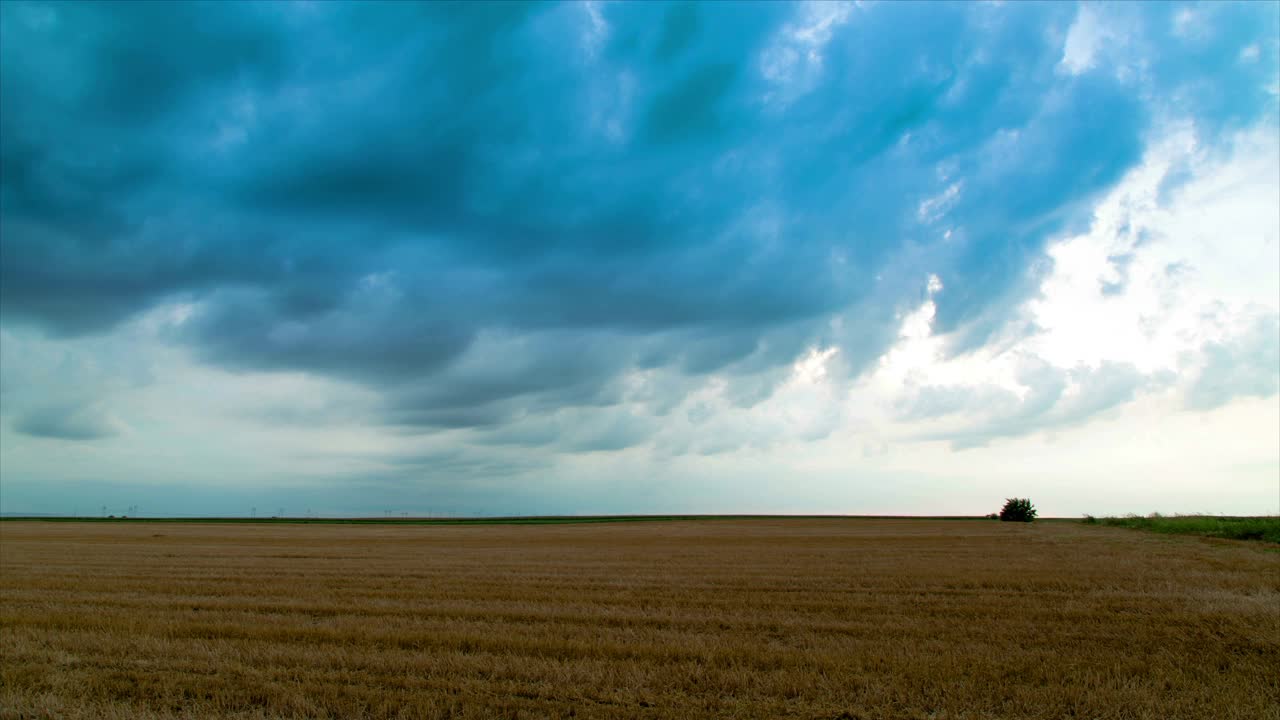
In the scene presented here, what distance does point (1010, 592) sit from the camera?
663 inches

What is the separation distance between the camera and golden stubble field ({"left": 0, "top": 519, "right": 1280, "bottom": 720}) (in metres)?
8.65

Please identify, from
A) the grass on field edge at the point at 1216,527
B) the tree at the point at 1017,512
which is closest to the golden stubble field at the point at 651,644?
the grass on field edge at the point at 1216,527

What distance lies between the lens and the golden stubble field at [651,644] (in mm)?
8648

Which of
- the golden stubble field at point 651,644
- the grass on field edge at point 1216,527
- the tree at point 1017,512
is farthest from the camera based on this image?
the tree at point 1017,512

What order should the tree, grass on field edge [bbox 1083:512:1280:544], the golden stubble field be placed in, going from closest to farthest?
the golden stubble field, grass on field edge [bbox 1083:512:1280:544], the tree

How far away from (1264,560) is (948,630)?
1963cm

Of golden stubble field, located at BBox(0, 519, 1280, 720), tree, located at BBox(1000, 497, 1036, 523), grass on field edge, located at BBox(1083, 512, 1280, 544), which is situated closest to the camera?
golden stubble field, located at BBox(0, 519, 1280, 720)

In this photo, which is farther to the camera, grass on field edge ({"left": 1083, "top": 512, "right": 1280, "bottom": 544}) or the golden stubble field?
grass on field edge ({"left": 1083, "top": 512, "right": 1280, "bottom": 544})

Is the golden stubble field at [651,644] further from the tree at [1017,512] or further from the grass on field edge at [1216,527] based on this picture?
the tree at [1017,512]

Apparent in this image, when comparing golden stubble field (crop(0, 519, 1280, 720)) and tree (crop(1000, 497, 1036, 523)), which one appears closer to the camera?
golden stubble field (crop(0, 519, 1280, 720))

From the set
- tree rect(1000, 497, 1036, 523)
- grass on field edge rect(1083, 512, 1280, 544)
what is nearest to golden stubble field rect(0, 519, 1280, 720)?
grass on field edge rect(1083, 512, 1280, 544)

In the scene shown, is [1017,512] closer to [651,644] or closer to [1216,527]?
[1216,527]

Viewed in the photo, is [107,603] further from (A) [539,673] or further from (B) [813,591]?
(B) [813,591]

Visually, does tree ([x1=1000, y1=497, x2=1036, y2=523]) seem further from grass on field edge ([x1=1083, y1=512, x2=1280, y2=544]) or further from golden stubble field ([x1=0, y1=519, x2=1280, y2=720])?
golden stubble field ([x1=0, y1=519, x2=1280, y2=720])
